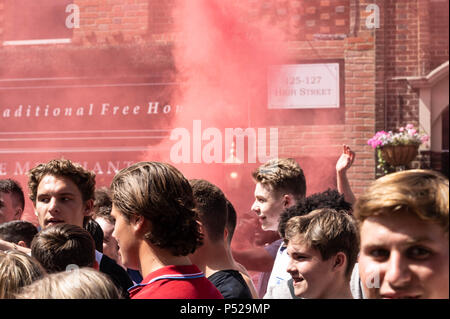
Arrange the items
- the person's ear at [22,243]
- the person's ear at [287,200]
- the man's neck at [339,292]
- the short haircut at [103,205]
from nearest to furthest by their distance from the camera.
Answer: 1. the man's neck at [339,292]
2. the person's ear at [22,243]
3. the person's ear at [287,200]
4. the short haircut at [103,205]

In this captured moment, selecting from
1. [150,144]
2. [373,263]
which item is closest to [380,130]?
[150,144]

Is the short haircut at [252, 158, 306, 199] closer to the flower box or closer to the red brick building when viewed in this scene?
the red brick building

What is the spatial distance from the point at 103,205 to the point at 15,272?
209 cm

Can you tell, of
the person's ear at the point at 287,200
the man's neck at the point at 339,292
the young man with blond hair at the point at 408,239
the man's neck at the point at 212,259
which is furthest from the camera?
the person's ear at the point at 287,200

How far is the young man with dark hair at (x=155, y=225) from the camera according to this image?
1.86 m

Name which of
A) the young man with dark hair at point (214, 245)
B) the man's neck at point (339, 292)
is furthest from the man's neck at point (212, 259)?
the man's neck at point (339, 292)

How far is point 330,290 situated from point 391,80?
628 centimetres

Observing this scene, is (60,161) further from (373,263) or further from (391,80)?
(391,80)

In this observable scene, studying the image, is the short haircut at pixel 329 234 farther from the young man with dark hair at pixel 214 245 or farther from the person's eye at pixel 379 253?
the person's eye at pixel 379 253

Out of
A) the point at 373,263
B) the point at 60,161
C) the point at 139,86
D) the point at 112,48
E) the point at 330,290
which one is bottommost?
the point at 330,290

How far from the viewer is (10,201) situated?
12.3ft

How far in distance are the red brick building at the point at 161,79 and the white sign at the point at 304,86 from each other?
0.22 ft

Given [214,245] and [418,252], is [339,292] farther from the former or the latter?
[418,252]

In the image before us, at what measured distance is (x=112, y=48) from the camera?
7938 millimetres
